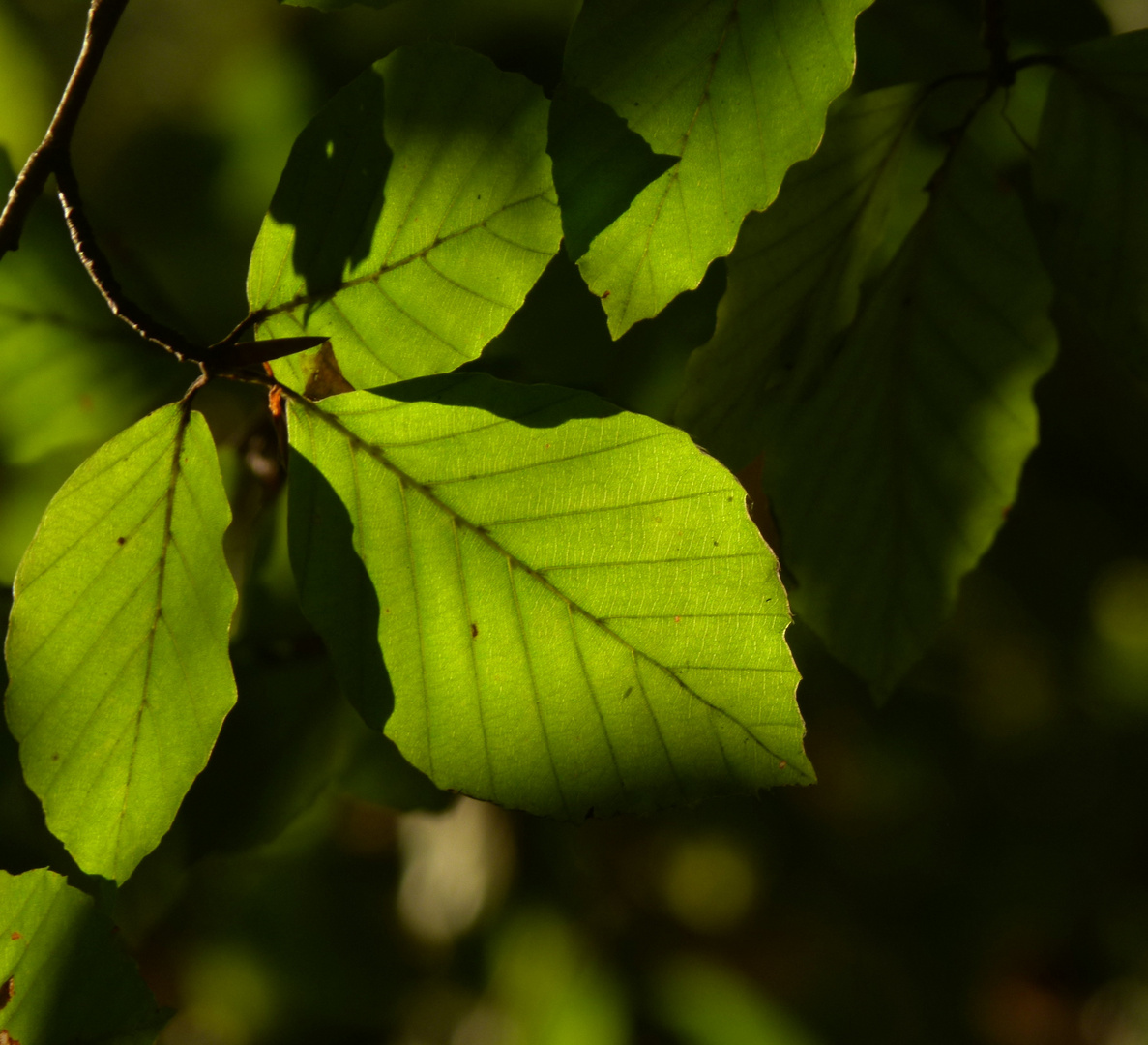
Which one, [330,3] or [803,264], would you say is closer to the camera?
[330,3]

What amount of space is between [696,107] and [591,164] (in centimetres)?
6

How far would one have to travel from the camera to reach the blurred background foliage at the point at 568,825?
61 centimetres

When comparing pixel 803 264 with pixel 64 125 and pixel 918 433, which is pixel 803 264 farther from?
pixel 64 125

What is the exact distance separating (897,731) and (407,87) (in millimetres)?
1355

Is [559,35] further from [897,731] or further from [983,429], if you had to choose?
[897,731]

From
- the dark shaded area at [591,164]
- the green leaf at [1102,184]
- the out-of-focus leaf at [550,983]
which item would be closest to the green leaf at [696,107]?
the dark shaded area at [591,164]

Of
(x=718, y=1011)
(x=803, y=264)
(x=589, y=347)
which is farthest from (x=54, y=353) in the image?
(x=718, y=1011)

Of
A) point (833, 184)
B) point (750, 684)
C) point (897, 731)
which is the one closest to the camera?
point (750, 684)

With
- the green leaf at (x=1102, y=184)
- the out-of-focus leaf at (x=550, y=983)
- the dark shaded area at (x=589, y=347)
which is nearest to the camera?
the green leaf at (x=1102, y=184)

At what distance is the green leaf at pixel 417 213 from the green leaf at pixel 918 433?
0.24m

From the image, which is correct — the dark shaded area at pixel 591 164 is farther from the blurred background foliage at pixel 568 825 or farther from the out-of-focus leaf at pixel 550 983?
the out-of-focus leaf at pixel 550 983

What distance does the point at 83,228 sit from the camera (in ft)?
1.18

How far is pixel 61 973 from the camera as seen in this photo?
378 millimetres

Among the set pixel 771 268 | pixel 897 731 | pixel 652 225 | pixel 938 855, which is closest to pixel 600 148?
pixel 652 225
